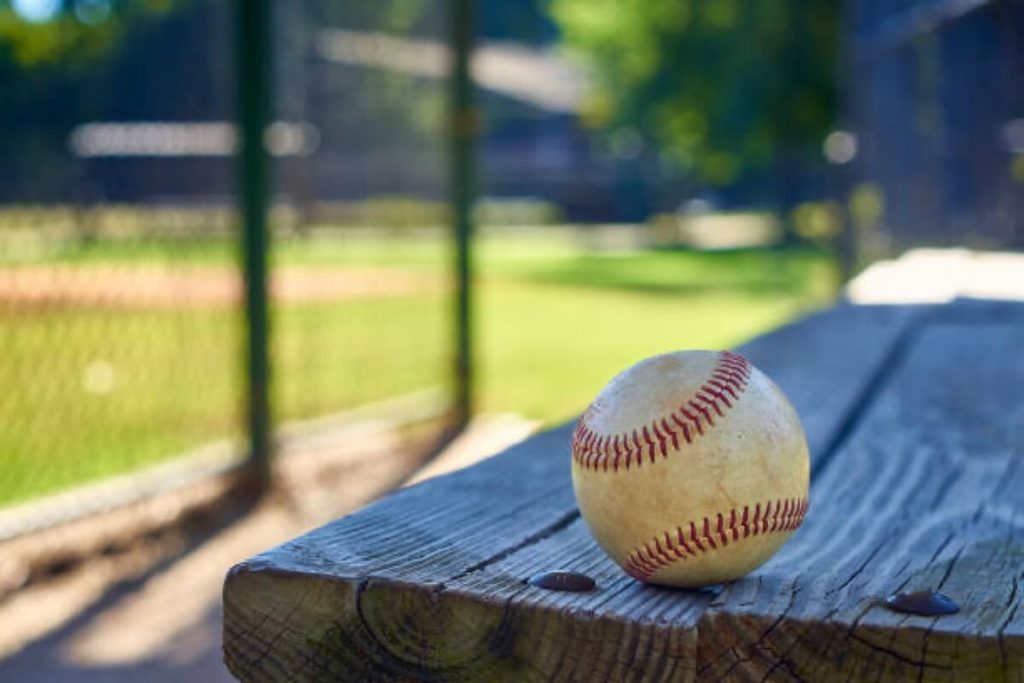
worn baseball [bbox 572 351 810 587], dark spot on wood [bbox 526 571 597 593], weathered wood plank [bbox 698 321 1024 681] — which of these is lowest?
weathered wood plank [bbox 698 321 1024 681]

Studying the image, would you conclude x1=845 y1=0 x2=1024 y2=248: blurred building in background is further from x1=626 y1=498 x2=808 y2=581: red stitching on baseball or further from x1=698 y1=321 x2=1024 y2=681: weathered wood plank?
x1=626 y1=498 x2=808 y2=581: red stitching on baseball

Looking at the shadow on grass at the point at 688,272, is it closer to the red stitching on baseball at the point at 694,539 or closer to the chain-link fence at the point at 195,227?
the chain-link fence at the point at 195,227

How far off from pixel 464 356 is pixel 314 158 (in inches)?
51.4

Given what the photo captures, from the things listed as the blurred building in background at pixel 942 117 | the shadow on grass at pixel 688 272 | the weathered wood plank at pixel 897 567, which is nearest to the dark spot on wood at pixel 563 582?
the weathered wood plank at pixel 897 567

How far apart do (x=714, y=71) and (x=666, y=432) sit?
2675 cm

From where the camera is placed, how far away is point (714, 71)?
90.1ft

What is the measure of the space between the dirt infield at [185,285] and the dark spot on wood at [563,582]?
13.4 feet

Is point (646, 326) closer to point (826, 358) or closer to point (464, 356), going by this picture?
point (464, 356)

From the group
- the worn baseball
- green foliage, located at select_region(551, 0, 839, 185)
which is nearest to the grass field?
the worn baseball

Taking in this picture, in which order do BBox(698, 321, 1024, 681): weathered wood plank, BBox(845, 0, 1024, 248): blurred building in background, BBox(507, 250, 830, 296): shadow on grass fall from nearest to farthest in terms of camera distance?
BBox(698, 321, 1024, 681): weathered wood plank
BBox(845, 0, 1024, 248): blurred building in background
BBox(507, 250, 830, 296): shadow on grass

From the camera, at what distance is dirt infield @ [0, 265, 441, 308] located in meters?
5.30

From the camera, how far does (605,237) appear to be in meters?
31.1

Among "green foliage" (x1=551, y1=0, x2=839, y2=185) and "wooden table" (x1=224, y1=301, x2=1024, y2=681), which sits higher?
"green foliage" (x1=551, y1=0, x2=839, y2=185)

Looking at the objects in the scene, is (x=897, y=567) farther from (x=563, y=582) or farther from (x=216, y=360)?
(x=216, y=360)
